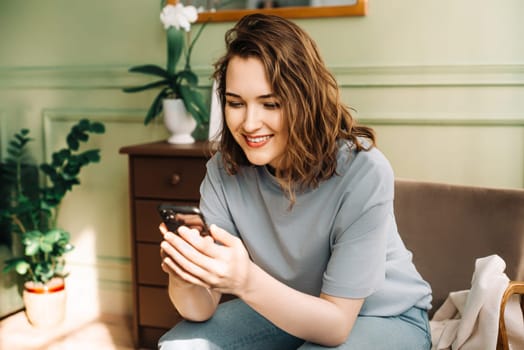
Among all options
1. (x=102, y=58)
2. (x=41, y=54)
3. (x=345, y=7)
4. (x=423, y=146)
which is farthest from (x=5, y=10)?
(x=423, y=146)

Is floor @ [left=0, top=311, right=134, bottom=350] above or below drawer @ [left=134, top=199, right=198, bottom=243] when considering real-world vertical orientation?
below

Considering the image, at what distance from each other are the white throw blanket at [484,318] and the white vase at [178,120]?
1.36m

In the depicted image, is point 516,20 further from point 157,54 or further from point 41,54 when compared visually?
point 41,54

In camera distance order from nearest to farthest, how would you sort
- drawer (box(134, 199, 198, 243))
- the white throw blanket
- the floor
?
the white throw blanket < drawer (box(134, 199, 198, 243)) < the floor

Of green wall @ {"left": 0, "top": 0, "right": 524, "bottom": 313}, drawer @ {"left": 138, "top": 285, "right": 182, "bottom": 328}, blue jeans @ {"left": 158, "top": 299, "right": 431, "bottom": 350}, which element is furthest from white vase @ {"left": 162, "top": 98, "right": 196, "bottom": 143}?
blue jeans @ {"left": 158, "top": 299, "right": 431, "bottom": 350}

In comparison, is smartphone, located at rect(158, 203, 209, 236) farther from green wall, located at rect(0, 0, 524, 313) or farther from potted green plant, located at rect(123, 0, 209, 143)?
green wall, located at rect(0, 0, 524, 313)

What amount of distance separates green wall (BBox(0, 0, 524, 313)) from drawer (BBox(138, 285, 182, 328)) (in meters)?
0.50

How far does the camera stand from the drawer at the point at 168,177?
221 centimetres

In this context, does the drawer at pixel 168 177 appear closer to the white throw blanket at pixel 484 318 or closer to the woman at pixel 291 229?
the woman at pixel 291 229

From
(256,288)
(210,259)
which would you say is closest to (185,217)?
(210,259)

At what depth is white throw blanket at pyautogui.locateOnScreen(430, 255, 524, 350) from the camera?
128 centimetres

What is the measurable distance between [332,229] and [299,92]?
318 millimetres

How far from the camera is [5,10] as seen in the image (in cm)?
290

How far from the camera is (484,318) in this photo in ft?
4.23
